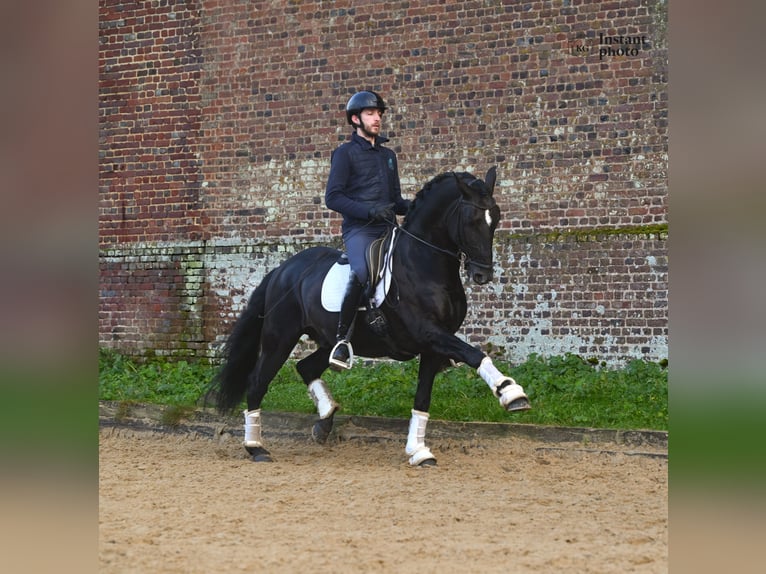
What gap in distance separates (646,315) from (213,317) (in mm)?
5506

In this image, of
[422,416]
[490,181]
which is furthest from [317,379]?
[490,181]

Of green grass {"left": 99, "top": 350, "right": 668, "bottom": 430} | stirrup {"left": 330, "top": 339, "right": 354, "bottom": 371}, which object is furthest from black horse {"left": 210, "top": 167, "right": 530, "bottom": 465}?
green grass {"left": 99, "top": 350, "right": 668, "bottom": 430}

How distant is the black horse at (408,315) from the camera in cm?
697

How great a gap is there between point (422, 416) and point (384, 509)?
162 centimetres

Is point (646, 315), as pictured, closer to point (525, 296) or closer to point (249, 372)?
point (525, 296)

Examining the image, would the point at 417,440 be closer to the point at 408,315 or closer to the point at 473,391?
the point at 408,315

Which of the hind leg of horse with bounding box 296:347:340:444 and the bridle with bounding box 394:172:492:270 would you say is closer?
the bridle with bounding box 394:172:492:270

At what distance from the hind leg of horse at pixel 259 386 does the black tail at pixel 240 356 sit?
0.56ft

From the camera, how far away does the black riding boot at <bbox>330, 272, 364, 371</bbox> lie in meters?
7.50

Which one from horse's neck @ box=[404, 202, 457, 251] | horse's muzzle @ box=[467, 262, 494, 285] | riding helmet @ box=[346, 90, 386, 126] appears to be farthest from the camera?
riding helmet @ box=[346, 90, 386, 126]

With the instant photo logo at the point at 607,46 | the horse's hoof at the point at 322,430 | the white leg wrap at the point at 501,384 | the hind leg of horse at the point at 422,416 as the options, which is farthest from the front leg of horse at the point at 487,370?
the instant photo logo at the point at 607,46

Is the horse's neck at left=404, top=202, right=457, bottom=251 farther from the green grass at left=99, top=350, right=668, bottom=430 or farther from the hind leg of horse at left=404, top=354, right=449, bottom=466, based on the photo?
Answer: the green grass at left=99, top=350, right=668, bottom=430

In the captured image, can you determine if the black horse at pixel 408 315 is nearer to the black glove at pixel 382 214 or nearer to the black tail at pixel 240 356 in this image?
the black tail at pixel 240 356
